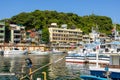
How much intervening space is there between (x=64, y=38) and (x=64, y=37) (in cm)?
46

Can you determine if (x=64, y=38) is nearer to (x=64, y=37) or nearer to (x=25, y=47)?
(x=64, y=37)

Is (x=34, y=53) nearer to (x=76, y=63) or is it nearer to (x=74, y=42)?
(x=74, y=42)

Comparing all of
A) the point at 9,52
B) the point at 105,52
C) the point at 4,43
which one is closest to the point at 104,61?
the point at 105,52

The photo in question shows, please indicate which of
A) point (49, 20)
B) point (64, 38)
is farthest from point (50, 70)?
point (49, 20)

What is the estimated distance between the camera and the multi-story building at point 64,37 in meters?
151

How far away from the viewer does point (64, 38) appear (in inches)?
6196

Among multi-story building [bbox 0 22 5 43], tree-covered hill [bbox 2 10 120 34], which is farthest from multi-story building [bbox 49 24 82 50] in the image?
multi-story building [bbox 0 22 5 43]

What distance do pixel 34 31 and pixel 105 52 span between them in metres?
95.5

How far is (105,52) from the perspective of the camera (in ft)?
216

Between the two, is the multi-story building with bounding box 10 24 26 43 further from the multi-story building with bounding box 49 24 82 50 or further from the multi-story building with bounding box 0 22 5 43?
the multi-story building with bounding box 49 24 82 50

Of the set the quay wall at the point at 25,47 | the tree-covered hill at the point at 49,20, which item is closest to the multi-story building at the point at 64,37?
the tree-covered hill at the point at 49,20

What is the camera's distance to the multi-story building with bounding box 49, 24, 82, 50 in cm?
15088

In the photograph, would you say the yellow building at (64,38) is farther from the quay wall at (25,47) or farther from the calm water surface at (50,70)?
the calm water surface at (50,70)

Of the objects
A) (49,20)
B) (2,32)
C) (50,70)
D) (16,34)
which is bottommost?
(50,70)
